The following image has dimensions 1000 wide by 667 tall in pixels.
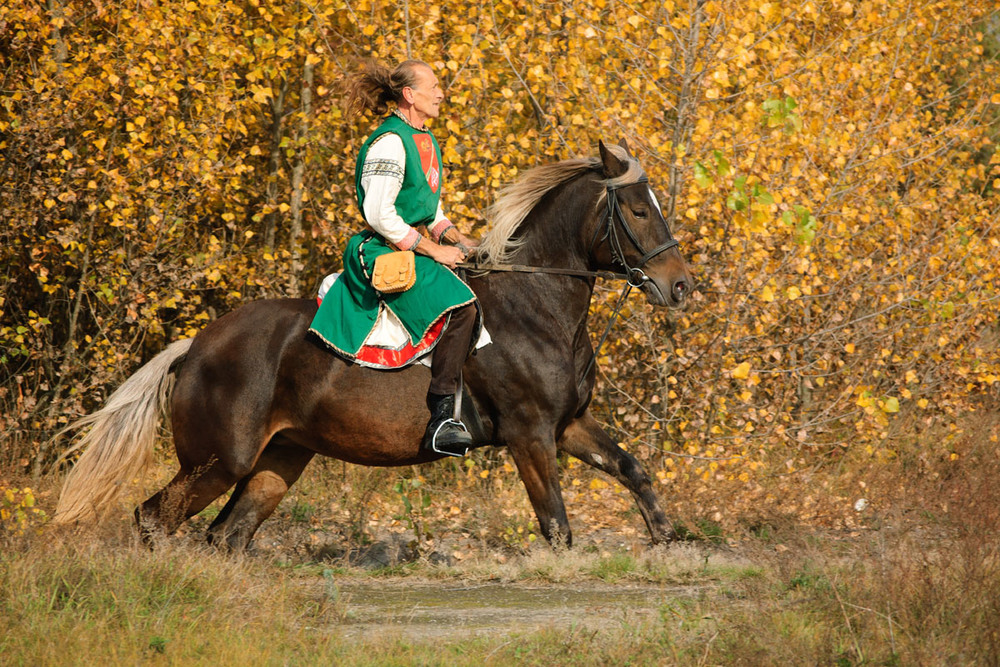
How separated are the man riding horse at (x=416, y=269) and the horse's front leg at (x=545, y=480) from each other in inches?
13.9

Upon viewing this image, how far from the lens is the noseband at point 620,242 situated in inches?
222

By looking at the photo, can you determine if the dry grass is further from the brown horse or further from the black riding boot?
the black riding boot

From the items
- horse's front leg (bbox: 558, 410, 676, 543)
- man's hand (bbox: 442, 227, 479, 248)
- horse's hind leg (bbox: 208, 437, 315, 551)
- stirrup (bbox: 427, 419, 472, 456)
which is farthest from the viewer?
horse's hind leg (bbox: 208, 437, 315, 551)

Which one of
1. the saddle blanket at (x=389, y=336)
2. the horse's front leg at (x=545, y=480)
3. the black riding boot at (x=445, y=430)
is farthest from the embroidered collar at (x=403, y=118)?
the horse's front leg at (x=545, y=480)

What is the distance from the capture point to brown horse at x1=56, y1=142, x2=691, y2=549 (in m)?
5.69

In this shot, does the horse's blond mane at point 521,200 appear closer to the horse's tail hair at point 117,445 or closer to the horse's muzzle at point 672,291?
the horse's muzzle at point 672,291

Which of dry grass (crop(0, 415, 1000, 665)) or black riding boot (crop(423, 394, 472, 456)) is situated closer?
dry grass (crop(0, 415, 1000, 665))

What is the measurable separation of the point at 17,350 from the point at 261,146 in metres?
2.78

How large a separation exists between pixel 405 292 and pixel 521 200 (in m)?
0.90

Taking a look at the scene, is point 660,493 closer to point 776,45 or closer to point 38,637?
point 776,45

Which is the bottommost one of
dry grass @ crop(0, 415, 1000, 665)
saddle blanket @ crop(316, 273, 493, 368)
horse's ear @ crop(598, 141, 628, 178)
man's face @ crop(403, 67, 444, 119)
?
dry grass @ crop(0, 415, 1000, 665)

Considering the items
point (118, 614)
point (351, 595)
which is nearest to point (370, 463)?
point (351, 595)

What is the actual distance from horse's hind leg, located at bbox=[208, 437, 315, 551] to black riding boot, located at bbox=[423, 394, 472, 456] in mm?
1026

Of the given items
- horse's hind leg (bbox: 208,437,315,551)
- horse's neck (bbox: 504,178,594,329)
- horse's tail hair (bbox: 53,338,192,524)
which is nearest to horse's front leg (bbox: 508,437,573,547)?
horse's neck (bbox: 504,178,594,329)
